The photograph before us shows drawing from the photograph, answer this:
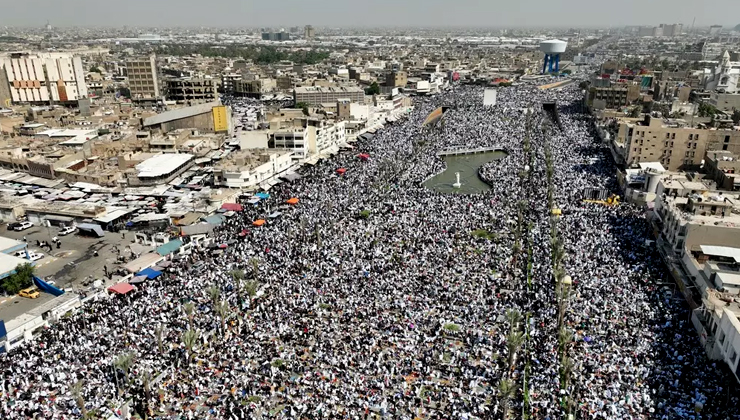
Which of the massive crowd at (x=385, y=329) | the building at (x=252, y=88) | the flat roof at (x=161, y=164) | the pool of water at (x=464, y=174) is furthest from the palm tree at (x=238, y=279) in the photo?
the building at (x=252, y=88)

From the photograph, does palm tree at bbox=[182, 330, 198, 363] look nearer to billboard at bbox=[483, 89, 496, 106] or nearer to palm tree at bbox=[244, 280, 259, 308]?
palm tree at bbox=[244, 280, 259, 308]

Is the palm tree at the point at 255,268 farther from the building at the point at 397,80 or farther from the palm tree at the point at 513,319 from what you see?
the building at the point at 397,80

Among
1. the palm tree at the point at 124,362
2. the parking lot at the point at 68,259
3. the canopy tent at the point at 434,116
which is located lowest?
the canopy tent at the point at 434,116

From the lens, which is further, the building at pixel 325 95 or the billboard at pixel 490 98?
the billboard at pixel 490 98

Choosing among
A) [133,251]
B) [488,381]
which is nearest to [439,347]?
[488,381]

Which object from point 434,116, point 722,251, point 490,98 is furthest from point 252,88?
point 722,251

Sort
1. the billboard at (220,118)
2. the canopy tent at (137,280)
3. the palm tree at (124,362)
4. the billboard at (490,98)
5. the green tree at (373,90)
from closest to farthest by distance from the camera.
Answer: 1. the palm tree at (124,362)
2. the canopy tent at (137,280)
3. the billboard at (220,118)
4. the billboard at (490,98)
5. the green tree at (373,90)

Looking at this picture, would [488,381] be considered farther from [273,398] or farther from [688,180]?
[688,180]
